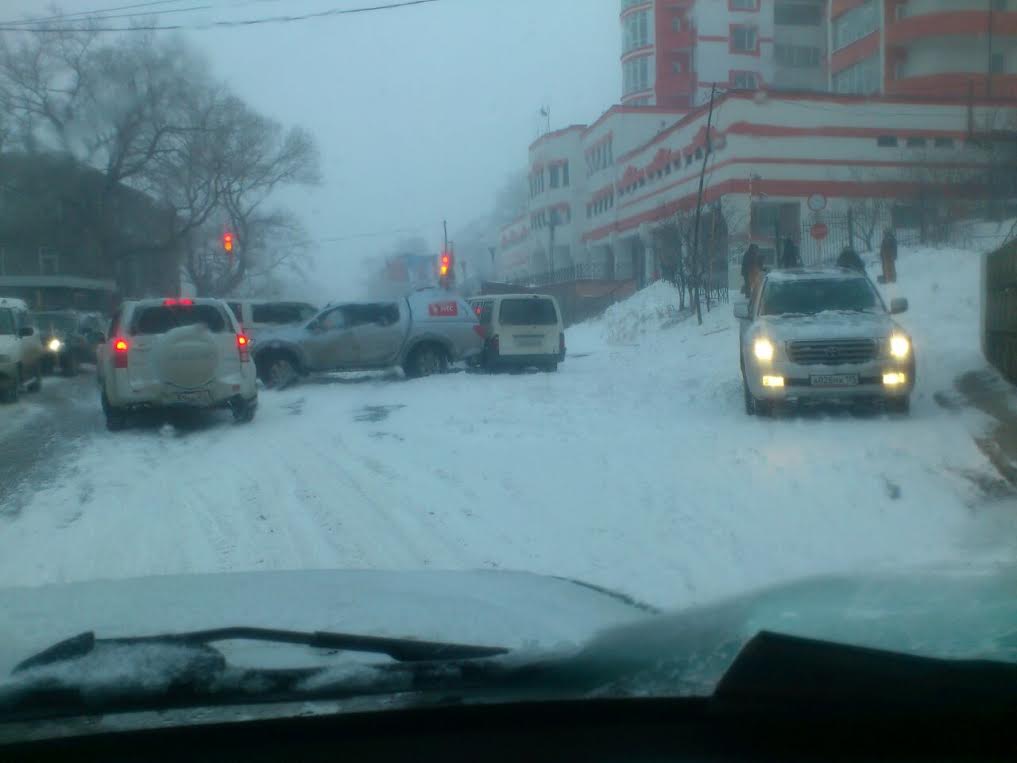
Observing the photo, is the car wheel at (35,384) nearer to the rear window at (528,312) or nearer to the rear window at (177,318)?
the rear window at (177,318)

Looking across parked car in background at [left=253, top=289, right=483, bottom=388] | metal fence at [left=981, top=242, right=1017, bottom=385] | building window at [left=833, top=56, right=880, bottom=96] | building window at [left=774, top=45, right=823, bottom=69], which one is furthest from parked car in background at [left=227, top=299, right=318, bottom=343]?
building window at [left=774, top=45, right=823, bottom=69]

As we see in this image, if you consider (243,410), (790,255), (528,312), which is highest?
(790,255)

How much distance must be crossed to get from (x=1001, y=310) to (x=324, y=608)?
1391cm

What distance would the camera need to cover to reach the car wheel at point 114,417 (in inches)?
559

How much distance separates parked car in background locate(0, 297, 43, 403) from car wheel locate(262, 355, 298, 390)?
4568 mm

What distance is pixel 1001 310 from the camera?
50.4ft

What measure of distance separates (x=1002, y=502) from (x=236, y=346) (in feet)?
31.8

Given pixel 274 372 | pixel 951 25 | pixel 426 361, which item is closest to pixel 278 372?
pixel 274 372

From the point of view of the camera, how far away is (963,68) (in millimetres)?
42625

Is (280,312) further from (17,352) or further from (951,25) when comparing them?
(951,25)

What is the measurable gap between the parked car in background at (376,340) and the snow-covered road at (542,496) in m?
4.35

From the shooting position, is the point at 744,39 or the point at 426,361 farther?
the point at 744,39

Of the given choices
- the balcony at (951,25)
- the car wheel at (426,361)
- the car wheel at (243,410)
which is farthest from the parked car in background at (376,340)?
the balcony at (951,25)

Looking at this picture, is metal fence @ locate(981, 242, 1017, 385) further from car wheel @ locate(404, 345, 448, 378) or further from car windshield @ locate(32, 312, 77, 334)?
car windshield @ locate(32, 312, 77, 334)
